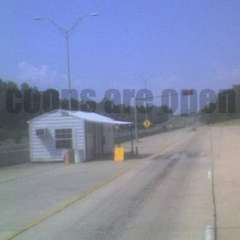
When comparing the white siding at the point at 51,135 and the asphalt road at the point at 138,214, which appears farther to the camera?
the white siding at the point at 51,135

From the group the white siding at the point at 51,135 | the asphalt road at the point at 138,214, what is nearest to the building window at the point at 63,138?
the white siding at the point at 51,135

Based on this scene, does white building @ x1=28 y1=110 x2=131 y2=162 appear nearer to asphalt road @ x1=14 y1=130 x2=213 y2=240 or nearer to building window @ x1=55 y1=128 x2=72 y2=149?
building window @ x1=55 y1=128 x2=72 y2=149

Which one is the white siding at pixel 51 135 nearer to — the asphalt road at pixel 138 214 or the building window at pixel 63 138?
the building window at pixel 63 138

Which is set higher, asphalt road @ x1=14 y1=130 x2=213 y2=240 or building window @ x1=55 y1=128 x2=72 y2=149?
building window @ x1=55 y1=128 x2=72 y2=149

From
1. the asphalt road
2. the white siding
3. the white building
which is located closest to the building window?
the white building

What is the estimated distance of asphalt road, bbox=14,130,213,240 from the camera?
13344 millimetres

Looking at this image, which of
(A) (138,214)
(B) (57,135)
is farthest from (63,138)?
(A) (138,214)

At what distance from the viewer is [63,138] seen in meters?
46.3

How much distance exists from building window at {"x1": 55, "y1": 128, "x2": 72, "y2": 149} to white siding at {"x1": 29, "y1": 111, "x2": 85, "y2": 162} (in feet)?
0.68

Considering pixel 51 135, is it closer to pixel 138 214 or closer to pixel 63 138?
pixel 63 138

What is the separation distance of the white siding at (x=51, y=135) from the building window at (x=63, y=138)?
21 cm

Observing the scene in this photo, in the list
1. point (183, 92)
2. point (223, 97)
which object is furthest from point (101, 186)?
point (223, 97)

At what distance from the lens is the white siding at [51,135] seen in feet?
152

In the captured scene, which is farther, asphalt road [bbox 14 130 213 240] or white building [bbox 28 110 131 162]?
white building [bbox 28 110 131 162]
